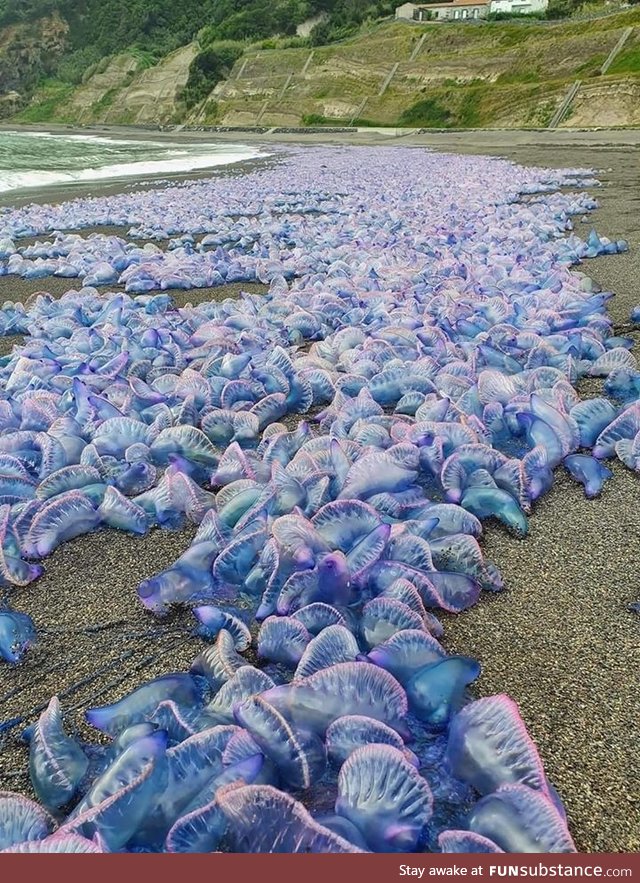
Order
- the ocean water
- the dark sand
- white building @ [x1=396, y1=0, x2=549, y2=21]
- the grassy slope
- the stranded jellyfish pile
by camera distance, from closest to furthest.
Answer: the stranded jellyfish pile, the dark sand, the ocean water, the grassy slope, white building @ [x1=396, y1=0, x2=549, y2=21]

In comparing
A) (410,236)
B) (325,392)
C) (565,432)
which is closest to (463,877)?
(565,432)

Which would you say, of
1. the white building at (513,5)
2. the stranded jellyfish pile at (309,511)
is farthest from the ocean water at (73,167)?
the white building at (513,5)

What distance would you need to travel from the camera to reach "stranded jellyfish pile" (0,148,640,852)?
1.25 m

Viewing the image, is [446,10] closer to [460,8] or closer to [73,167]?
[460,8]

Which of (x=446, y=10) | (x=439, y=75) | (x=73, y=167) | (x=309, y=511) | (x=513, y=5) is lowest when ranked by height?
(x=309, y=511)

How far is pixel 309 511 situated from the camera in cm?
220

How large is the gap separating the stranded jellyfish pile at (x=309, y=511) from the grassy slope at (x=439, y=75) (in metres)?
37.6

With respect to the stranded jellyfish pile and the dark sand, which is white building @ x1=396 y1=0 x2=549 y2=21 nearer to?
the stranded jellyfish pile

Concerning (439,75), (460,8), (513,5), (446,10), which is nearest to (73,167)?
(439,75)

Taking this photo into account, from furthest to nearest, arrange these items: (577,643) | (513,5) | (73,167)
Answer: (513,5) < (73,167) < (577,643)

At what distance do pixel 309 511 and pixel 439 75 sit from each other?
54.4 meters

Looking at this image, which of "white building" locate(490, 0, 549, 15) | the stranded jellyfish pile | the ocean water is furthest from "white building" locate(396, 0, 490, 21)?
the stranded jellyfish pile

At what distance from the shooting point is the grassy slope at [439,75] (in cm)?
3994

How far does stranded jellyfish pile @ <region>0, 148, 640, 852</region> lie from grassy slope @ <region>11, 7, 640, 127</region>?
3762cm
